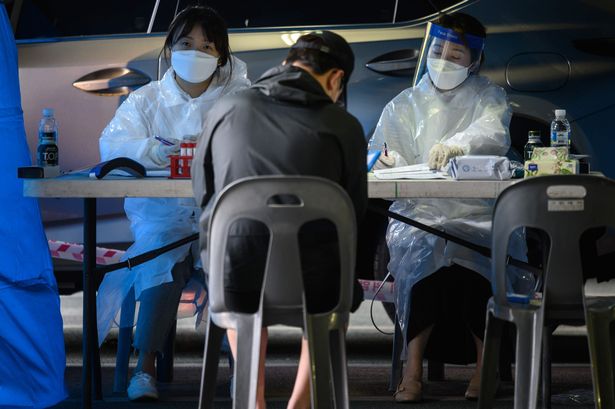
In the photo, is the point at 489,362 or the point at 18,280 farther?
the point at 18,280

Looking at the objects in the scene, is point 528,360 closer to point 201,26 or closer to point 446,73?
point 446,73

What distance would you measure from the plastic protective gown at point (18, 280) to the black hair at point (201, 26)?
0.72 metres

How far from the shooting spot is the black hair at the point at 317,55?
390 cm

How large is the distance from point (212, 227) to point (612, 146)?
2716 millimetres

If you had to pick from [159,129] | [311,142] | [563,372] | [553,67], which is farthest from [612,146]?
[311,142]

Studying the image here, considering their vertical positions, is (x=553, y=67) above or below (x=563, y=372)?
above

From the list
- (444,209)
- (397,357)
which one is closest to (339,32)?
(444,209)

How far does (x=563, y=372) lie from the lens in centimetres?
552

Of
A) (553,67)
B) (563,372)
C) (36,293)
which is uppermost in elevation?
(553,67)

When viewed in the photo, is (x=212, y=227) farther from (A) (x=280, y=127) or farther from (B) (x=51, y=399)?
(B) (x=51, y=399)

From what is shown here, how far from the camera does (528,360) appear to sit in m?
3.77

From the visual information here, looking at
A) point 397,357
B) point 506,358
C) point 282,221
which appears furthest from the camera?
point 506,358

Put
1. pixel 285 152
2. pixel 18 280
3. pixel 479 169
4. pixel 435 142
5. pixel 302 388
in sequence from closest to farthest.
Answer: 1. pixel 285 152
2. pixel 302 388
3. pixel 479 169
4. pixel 18 280
5. pixel 435 142

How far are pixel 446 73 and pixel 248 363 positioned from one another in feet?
6.80
